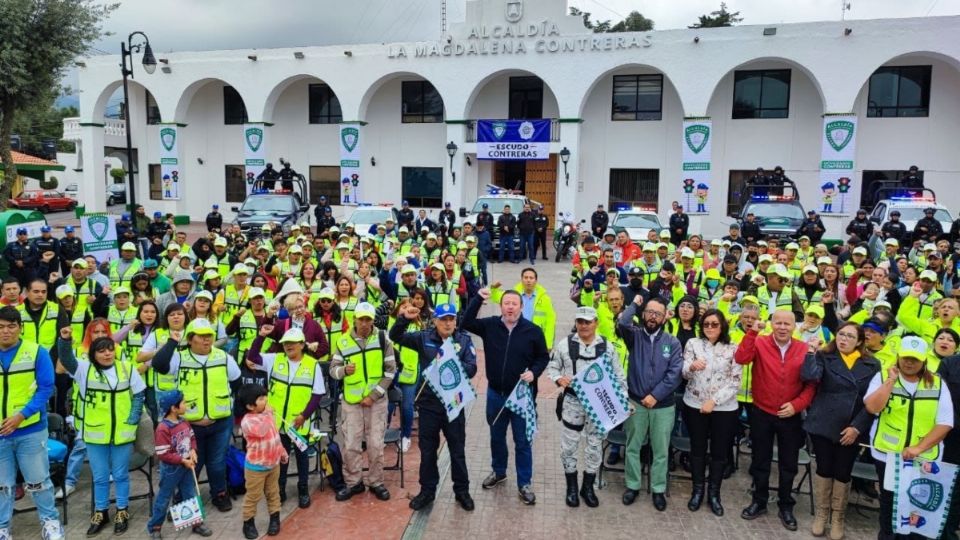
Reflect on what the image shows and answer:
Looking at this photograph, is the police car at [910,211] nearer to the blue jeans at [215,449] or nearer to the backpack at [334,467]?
the backpack at [334,467]

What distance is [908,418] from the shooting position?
16.6 feet

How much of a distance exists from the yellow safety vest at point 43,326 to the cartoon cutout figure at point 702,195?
2040cm

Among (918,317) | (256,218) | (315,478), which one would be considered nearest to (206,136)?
(256,218)

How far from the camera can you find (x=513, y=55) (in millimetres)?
24906

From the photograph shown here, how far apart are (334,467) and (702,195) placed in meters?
19.8

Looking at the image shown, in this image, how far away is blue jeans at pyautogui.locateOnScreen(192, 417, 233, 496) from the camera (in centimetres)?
571

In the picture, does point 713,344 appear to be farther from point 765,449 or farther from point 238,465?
point 238,465

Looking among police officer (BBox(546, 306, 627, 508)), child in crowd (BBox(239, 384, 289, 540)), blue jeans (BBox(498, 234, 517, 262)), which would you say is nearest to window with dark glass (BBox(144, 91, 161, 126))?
blue jeans (BBox(498, 234, 517, 262))

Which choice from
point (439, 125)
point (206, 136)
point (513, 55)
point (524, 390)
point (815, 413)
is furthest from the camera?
point (206, 136)

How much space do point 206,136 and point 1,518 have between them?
27928 mm

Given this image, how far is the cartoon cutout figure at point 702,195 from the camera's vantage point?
2327cm

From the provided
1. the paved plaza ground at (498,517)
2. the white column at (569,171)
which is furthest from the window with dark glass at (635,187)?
the paved plaza ground at (498,517)

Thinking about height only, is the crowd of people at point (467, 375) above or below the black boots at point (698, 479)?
above

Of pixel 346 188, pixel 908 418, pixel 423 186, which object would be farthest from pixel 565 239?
pixel 908 418
